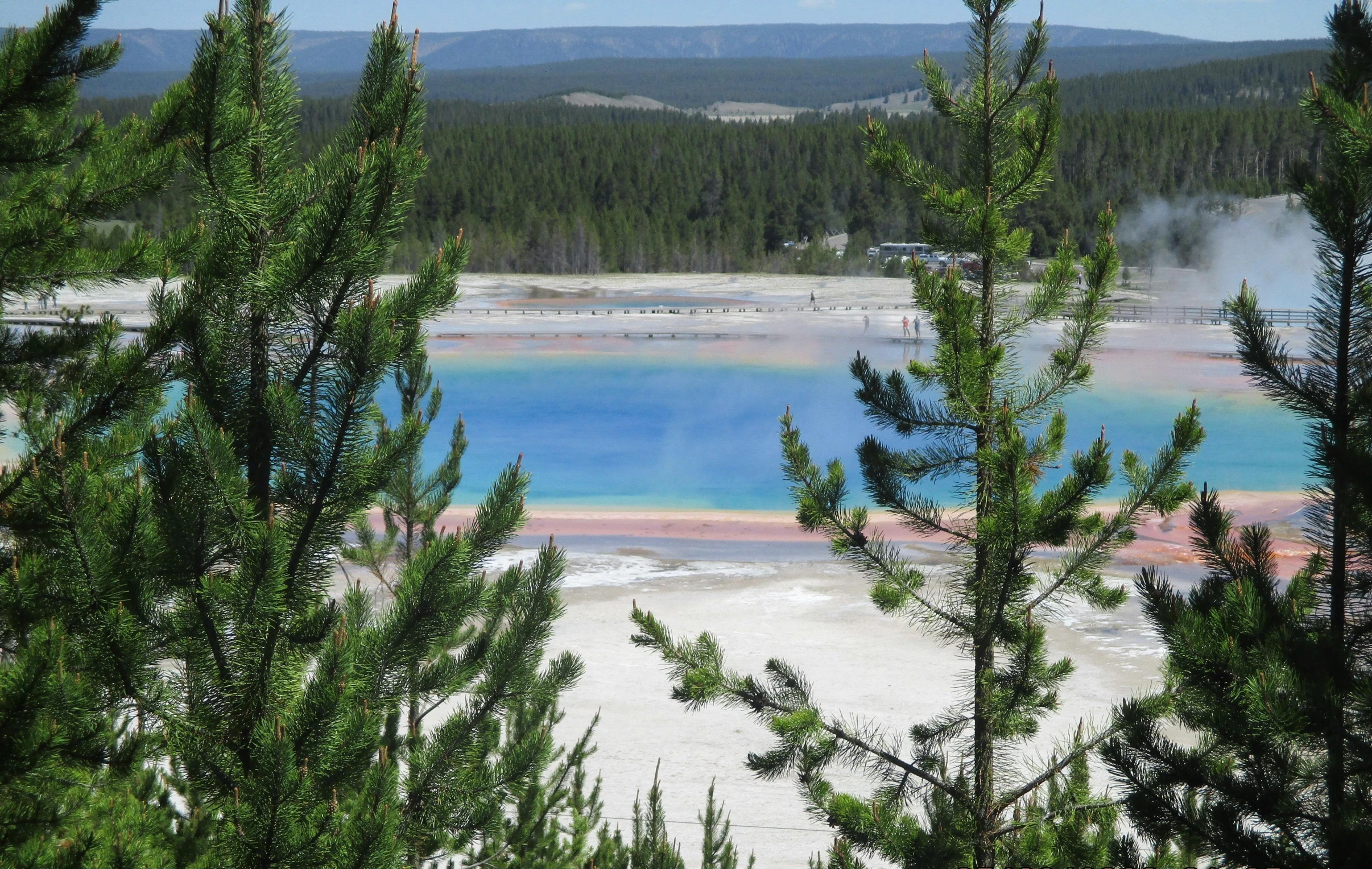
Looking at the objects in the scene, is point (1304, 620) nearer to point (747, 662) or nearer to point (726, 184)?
point (747, 662)

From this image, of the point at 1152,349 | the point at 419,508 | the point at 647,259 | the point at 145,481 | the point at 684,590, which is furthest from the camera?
the point at 647,259

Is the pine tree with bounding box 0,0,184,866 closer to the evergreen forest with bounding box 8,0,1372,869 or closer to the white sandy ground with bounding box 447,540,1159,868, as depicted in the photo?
the evergreen forest with bounding box 8,0,1372,869

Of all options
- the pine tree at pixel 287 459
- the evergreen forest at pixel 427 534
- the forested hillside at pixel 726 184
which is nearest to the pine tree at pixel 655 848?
the evergreen forest at pixel 427 534

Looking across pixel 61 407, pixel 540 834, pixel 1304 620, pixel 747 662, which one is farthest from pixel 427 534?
pixel 747 662

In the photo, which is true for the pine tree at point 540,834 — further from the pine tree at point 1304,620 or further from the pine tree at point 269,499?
the pine tree at point 1304,620

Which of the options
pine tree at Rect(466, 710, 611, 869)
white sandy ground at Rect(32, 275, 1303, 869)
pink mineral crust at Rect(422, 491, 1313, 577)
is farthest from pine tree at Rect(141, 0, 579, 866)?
pink mineral crust at Rect(422, 491, 1313, 577)

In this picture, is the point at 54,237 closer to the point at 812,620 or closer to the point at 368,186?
the point at 368,186

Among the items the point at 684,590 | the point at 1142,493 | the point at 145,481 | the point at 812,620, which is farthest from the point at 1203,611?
the point at 684,590
